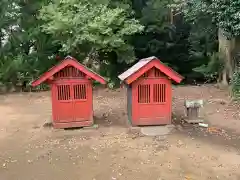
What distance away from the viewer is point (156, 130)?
10.2 meters

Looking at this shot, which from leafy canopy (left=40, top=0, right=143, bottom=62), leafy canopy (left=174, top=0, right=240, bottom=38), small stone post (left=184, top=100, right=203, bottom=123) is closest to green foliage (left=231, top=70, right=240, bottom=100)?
leafy canopy (left=174, top=0, right=240, bottom=38)

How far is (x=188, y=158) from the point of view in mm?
8047

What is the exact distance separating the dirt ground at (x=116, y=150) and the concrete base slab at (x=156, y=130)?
9.1 inches

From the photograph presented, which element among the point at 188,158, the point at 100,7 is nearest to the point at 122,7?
the point at 100,7

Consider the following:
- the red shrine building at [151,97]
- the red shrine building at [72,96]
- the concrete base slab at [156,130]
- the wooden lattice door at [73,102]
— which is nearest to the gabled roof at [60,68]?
the red shrine building at [72,96]

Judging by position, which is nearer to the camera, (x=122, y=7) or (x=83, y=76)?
(x=83, y=76)

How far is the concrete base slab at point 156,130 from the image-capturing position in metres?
9.94

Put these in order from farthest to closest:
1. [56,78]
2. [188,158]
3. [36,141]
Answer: [56,78] → [36,141] → [188,158]

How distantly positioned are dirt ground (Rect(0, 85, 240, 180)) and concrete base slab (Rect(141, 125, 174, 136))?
0.23 meters

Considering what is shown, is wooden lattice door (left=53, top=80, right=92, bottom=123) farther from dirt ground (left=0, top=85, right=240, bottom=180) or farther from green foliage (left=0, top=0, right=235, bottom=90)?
green foliage (left=0, top=0, right=235, bottom=90)

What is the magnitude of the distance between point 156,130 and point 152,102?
957 millimetres

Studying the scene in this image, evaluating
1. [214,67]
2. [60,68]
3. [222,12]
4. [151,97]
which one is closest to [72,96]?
[60,68]

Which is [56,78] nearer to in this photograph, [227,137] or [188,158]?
[188,158]

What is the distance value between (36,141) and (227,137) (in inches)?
230
